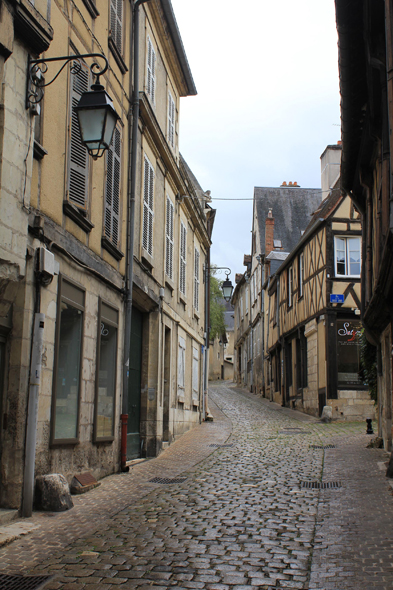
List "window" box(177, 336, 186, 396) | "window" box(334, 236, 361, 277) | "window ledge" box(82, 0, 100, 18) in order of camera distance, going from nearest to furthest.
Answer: "window ledge" box(82, 0, 100, 18), "window" box(177, 336, 186, 396), "window" box(334, 236, 361, 277)

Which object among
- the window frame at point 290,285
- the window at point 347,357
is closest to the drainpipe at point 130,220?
the window at point 347,357

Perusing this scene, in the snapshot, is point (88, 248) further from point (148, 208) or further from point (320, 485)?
point (320, 485)

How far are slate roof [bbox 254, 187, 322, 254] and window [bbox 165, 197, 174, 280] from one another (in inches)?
847

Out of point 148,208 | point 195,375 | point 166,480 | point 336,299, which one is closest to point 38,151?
point 166,480

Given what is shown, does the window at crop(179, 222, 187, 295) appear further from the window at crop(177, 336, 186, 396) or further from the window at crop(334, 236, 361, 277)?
the window at crop(334, 236, 361, 277)

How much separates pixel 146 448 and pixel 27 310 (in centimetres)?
573

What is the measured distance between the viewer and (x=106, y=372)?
852 centimetres

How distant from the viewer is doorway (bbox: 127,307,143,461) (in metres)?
10.3

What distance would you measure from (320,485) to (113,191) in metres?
4.84

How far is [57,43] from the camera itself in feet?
22.2

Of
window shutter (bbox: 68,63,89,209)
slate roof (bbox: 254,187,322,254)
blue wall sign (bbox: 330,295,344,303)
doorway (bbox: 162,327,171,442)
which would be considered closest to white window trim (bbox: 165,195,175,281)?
doorway (bbox: 162,327,171,442)

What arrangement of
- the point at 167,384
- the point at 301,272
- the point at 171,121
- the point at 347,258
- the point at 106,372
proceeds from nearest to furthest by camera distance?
the point at 106,372, the point at 167,384, the point at 171,121, the point at 347,258, the point at 301,272

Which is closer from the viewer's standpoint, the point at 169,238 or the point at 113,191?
the point at 113,191

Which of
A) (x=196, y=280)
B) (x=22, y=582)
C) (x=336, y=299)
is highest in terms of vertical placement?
(x=196, y=280)
